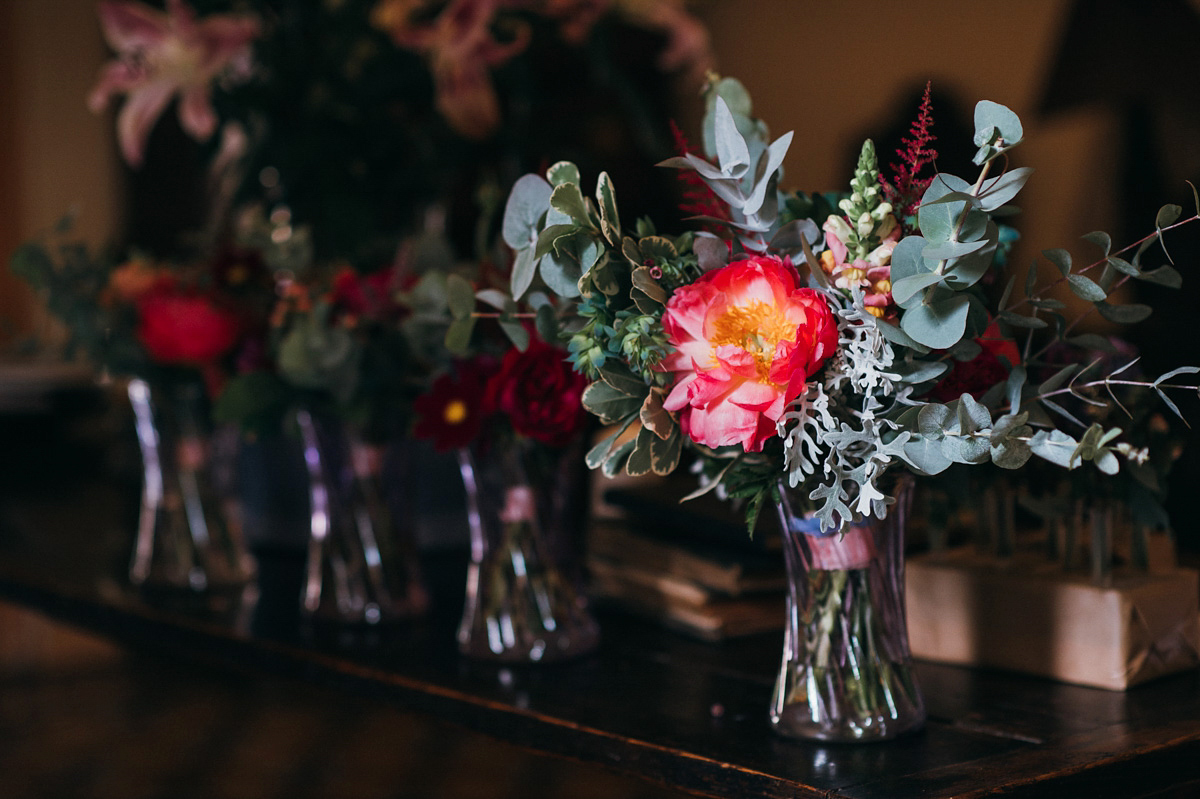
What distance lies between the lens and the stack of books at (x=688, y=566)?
95 cm

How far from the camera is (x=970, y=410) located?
1.79ft

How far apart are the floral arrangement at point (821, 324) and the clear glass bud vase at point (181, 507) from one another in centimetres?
66

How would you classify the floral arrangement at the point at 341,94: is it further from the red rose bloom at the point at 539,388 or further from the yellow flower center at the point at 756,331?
the yellow flower center at the point at 756,331

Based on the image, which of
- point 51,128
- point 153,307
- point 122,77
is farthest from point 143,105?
point 51,128

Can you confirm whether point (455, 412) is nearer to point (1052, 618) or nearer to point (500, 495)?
point (500, 495)

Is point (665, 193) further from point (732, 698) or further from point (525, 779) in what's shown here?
point (732, 698)

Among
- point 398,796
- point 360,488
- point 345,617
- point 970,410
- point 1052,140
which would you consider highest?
point 1052,140

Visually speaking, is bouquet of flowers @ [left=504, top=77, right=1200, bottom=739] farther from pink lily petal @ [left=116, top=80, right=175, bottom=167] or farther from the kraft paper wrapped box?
pink lily petal @ [left=116, top=80, right=175, bottom=167]

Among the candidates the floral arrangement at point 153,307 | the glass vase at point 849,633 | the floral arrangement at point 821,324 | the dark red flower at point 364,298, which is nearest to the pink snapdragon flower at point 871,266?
the floral arrangement at point 821,324

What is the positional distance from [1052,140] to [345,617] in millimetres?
1011

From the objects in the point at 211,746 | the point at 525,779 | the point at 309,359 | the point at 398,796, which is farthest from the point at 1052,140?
the point at 211,746

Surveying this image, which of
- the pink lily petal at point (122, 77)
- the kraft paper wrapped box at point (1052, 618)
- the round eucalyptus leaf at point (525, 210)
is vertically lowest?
the kraft paper wrapped box at point (1052, 618)

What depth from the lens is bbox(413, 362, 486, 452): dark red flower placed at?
87cm

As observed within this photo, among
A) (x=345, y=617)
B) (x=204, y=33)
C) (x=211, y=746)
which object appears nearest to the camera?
(x=345, y=617)
